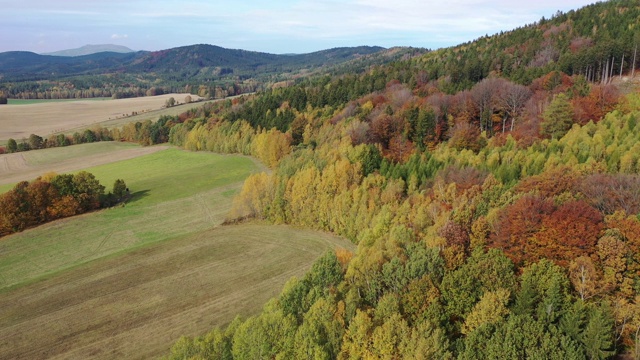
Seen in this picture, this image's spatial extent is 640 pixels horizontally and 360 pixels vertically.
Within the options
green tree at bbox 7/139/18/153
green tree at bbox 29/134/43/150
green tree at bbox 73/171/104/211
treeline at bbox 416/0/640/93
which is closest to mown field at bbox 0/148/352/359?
green tree at bbox 73/171/104/211

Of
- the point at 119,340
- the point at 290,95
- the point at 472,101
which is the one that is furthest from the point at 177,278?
the point at 290,95

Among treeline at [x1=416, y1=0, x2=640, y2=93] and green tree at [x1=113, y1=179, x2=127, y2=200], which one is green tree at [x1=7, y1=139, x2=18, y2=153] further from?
treeline at [x1=416, y1=0, x2=640, y2=93]

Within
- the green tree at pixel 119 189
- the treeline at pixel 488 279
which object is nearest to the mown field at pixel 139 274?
the green tree at pixel 119 189

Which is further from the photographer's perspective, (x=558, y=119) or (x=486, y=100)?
(x=486, y=100)

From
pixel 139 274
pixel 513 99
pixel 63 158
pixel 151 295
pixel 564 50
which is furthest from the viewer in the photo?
pixel 63 158

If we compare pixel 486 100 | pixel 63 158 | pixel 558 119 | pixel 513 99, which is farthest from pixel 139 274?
pixel 63 158

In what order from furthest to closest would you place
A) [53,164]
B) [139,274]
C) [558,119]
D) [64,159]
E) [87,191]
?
1. [64,159]
2. [53,164]
3. [87,191]
4. [558,119]
5. [139,274]

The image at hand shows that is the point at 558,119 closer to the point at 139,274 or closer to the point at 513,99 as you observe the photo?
the point at 513,99

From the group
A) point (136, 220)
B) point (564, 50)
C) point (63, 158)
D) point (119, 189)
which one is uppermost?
point (564, 50)
